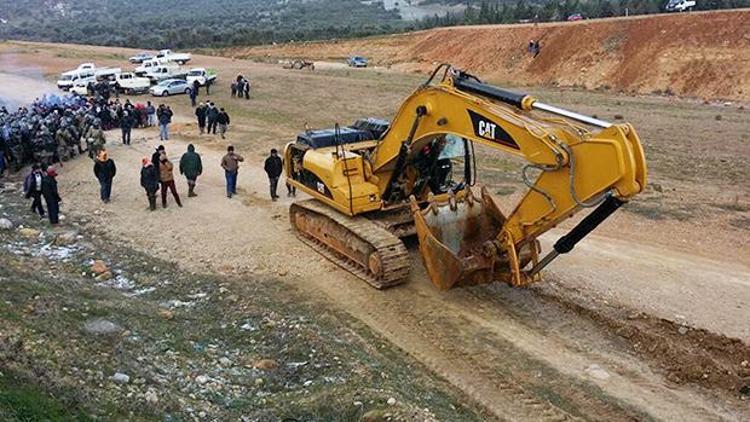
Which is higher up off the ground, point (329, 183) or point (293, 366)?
point (329, 183)

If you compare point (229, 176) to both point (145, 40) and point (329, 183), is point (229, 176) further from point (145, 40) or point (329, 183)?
point (145, 40)

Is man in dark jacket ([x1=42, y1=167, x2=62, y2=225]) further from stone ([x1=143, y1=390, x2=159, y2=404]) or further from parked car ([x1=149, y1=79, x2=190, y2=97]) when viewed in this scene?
parked car ([x1=149, y1=79, x2=190, y2=97])

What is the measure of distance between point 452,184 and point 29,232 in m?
8.36

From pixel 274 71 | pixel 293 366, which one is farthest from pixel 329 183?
pixel 274 71

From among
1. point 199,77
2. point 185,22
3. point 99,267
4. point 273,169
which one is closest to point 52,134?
point 273,169

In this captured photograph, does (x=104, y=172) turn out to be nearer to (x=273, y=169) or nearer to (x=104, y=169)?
(x=104, y=169)

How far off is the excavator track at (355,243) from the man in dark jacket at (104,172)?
526cm

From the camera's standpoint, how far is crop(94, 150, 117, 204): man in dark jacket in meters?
17.2

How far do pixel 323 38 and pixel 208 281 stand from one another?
63228 mm

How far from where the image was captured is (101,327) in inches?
379

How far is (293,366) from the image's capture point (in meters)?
9.52

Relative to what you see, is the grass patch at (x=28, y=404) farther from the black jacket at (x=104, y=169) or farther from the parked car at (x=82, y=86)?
the parked car at (x=82, y=86)

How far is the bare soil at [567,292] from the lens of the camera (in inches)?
359

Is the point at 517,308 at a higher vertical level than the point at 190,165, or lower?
lower
